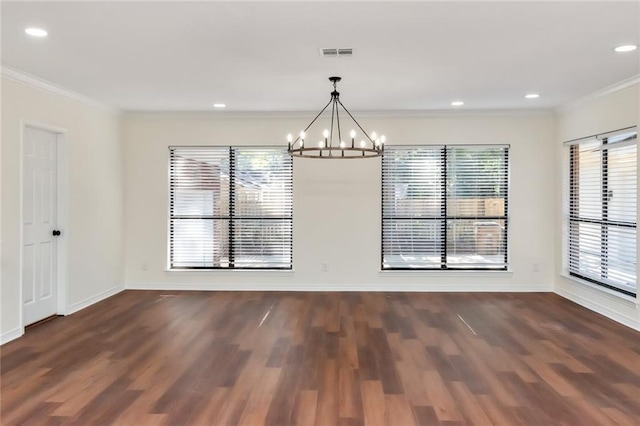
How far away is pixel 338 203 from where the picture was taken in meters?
6.25

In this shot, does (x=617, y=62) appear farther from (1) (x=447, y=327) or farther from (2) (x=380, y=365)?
(2) (x=380, y=365)

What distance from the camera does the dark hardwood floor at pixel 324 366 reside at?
270 centimetres

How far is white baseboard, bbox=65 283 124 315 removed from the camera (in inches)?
199

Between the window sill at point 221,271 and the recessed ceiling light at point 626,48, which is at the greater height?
the recessed ceiling light at point 626,48

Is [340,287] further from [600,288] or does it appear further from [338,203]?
[600,288]

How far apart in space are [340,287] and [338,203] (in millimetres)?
1272

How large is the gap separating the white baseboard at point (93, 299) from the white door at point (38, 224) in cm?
19

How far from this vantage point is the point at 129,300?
18.6 ft

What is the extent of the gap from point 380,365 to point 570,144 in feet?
14.2

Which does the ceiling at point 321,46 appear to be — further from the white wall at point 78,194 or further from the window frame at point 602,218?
the window frame at point 602,218

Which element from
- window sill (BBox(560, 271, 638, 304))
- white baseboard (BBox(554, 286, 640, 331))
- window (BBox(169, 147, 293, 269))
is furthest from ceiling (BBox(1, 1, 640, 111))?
white baseboard (BBox(554, 286, 640, 331))

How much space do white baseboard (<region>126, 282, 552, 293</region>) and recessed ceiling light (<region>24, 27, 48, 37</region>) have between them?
4.02m

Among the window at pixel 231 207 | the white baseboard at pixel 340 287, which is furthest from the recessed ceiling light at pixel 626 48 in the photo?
the window at pixel 231 207

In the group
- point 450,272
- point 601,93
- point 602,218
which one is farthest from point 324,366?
point 601,93
